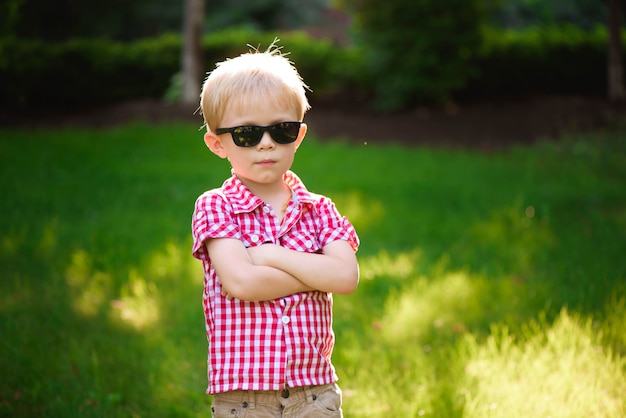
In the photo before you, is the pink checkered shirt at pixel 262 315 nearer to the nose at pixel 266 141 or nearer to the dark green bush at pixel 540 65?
the nose at pixel 266 141

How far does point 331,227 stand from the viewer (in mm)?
2285

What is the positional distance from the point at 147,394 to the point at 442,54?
1118 cm

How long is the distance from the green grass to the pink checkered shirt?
3.36 ft

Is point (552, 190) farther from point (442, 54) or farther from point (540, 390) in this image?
point (442, 54)

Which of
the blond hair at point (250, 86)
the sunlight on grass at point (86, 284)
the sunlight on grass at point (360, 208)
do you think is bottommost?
the blond hair at point (250, 86)

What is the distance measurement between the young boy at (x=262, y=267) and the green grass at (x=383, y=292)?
103 cm

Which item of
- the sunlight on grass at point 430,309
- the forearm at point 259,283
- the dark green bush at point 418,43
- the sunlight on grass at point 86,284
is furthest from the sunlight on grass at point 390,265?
the dark green bush at point 418,43

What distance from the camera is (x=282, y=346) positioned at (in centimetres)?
212

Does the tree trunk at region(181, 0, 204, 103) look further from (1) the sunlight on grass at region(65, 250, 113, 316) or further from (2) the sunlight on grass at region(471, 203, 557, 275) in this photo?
(1) the sunlight on grass at region(65, 250, 113, 316)

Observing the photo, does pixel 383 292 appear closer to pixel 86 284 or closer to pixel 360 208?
pixel 86 284

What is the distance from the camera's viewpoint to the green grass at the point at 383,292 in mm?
3166

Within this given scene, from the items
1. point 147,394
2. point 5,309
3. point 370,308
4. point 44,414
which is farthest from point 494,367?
point 5,309

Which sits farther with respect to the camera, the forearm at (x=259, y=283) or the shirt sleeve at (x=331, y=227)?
the shirt sleeve at (x=331, y=227)

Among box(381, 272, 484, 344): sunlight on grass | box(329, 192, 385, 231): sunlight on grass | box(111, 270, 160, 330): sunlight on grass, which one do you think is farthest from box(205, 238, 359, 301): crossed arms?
box(329, 192, 385, 231): sunlight on grass
